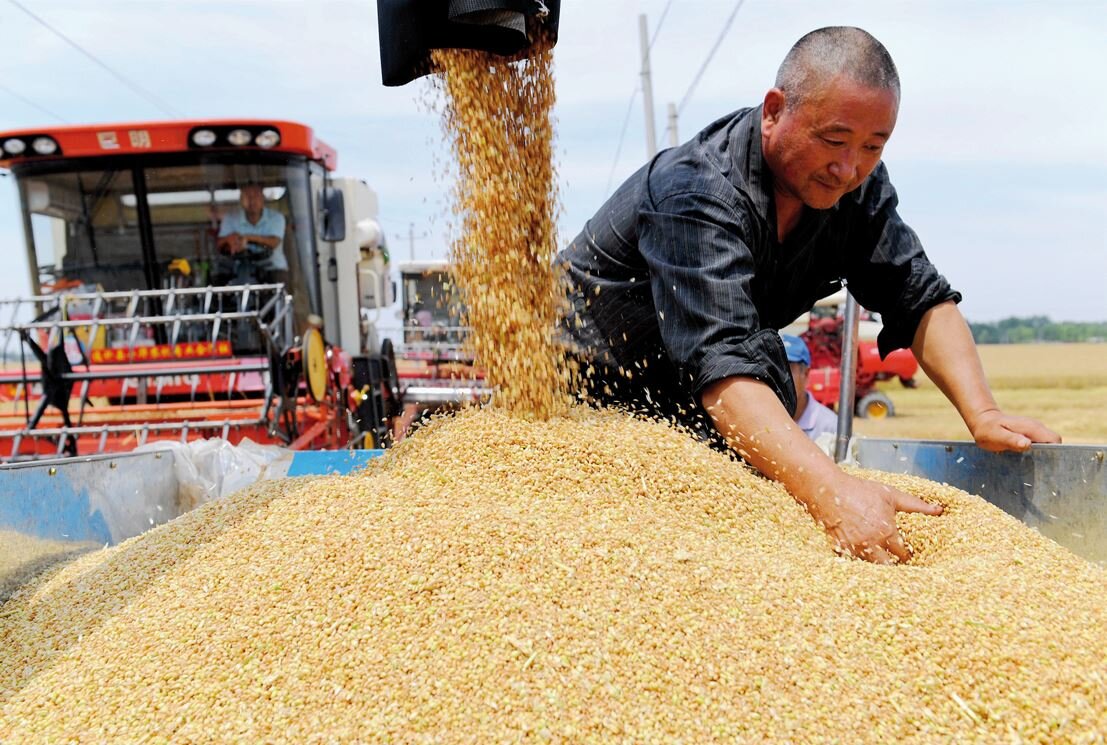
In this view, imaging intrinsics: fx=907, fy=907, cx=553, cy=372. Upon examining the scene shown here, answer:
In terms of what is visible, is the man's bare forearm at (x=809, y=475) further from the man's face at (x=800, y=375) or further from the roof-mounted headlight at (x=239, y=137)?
the roof-mounted headlight at (x=239, y=137)

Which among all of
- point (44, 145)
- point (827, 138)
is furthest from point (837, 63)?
point (44, 145)

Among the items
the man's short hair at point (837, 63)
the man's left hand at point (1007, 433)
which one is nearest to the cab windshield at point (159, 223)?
the man's short hair at point (837, 63)

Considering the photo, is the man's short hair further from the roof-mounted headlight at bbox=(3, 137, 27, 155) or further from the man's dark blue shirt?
the roof-mounted headlight at bbox=(3, 137, 27, 155)

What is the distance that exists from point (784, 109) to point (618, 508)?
928 millimetres

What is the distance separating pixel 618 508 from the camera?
171 cm

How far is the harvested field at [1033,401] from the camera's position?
36.6 ft

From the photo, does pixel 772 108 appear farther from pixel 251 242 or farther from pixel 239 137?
pixel 251 242

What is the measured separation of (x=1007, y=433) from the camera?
2.05m

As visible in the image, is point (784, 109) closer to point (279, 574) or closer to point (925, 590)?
point (925, 590)

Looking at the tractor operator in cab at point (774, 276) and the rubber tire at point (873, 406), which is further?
the rubber tire at point (873, 406)

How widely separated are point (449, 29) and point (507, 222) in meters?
0.46

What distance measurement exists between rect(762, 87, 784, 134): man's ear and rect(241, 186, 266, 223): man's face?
3.92m

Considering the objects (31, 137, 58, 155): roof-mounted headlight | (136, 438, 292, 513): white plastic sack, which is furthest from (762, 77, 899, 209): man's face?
(31, 137, 58, 155): roof-mounted headlight

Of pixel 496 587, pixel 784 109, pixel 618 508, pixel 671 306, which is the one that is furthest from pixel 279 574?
pixel 784 109
